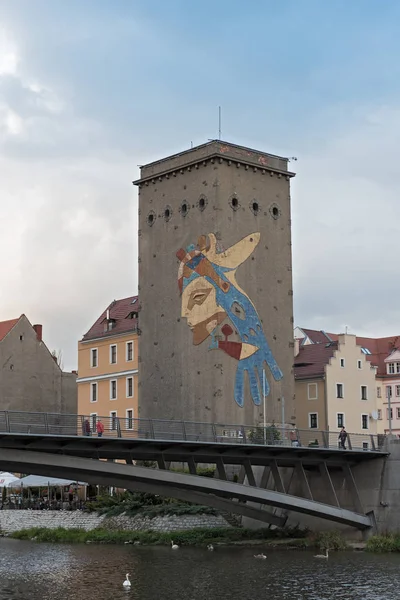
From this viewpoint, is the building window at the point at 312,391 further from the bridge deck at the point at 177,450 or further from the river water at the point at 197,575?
the river water at the point at 197,575

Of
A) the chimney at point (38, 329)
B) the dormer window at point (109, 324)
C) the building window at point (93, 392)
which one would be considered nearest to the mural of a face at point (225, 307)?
the dormer window at point (109, 324)

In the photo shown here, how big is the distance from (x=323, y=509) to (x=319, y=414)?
2601cm

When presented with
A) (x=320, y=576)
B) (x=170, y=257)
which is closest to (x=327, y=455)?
(x=320, y=576)

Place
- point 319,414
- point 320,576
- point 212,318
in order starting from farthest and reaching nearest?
point 319,414 → point 212,318 → point 320,576

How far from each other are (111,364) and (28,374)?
528 inches

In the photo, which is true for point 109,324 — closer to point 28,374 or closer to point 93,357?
point 93,357

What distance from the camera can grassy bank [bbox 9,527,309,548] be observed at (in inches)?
2105

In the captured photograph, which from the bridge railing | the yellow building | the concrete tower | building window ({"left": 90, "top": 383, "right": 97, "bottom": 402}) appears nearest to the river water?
the bridge railing

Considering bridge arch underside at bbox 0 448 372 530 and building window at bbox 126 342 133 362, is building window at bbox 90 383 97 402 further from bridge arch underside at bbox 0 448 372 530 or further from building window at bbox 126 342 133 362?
bridge arch underside at bbox 0 448 372 530

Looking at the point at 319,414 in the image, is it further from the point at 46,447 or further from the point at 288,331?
the point at 46,447

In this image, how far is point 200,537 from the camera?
5522 cm

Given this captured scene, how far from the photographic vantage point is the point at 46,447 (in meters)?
40.7

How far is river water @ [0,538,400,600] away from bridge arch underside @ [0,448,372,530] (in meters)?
2.21

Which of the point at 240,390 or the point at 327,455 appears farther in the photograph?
the point at 240,390
